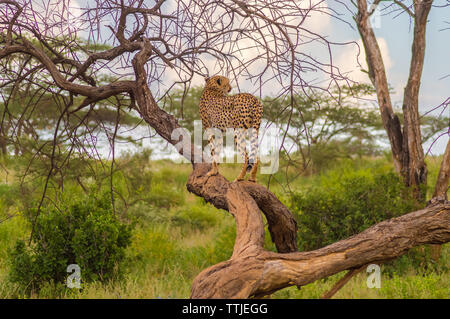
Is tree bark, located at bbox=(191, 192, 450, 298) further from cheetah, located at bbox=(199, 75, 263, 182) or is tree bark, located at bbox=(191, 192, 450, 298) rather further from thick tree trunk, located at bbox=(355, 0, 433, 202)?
thick tree trunk, located at bbox=(355, 0, 433, 202)

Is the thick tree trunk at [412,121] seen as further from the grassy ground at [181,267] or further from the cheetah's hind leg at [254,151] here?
the cheetah's hind leg at [254,151]

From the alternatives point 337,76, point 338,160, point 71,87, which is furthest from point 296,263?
point 338,160

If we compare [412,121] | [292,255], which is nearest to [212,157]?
[292,255]

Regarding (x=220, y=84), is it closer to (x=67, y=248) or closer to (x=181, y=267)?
(x=67, y=248)

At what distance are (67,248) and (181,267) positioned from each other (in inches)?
49.8

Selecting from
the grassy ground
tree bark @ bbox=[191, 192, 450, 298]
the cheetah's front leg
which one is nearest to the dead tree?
the grassy ground

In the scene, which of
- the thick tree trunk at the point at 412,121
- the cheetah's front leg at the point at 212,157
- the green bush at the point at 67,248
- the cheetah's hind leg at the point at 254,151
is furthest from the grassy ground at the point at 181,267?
the cheetah's hind leg at the point at 254,151

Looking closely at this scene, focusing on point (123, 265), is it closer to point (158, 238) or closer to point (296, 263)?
point (158, 238)

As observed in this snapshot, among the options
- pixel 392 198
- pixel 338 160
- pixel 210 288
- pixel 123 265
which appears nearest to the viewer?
pixel 210 288

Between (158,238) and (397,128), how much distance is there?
3.08 meters

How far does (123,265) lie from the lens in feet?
15.1

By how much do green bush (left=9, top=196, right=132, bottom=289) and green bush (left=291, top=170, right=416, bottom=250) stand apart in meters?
1.96

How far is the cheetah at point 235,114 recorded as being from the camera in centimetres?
224

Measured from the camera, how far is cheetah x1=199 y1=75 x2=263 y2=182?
2.24 meters
